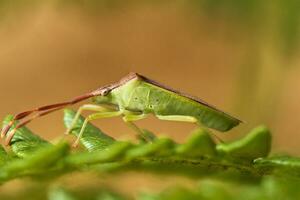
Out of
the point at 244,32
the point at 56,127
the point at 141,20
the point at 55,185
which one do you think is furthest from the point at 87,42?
the point at 55,185

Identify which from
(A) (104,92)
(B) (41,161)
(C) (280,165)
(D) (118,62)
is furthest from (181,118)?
(D) (118,62)

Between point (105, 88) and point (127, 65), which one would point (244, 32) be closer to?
point (105, 88)

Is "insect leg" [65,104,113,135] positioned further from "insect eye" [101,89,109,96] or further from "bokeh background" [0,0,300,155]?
"bokeh background" [0,0,300,155]

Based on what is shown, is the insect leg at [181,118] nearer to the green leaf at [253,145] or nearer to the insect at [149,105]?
the insect at [149,105]

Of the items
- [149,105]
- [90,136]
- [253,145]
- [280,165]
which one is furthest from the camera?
[149,105]

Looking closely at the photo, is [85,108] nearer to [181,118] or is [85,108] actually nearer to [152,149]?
[181,118]

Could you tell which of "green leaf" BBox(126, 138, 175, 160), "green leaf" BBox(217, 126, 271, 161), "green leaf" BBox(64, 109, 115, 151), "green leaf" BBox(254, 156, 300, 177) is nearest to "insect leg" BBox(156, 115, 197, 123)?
"green leaf" BBox(64, 109, 115, 151)
